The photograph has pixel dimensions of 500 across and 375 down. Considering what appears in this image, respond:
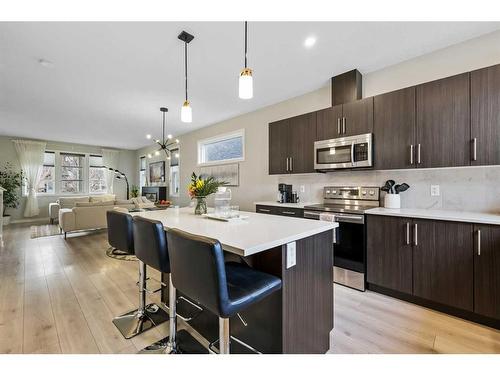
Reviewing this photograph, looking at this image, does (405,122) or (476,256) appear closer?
(476,256)

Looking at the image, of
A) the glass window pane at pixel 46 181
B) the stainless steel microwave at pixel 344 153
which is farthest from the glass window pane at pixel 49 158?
the stainless steel microwave at pixel 344 153

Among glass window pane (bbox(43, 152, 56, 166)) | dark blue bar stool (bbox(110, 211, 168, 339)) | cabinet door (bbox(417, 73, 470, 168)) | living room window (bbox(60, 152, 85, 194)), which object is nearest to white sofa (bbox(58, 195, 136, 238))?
living room window (bbox(60, 152, 85, 194))

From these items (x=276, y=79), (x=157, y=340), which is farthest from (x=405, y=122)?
(x=157, y=340)

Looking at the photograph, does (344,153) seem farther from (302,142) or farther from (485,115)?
(485,115)

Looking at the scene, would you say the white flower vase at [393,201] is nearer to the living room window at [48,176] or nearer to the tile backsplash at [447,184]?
the tile backsplash at [447,184]

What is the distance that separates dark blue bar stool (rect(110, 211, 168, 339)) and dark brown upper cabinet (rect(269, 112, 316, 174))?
2355 millimetres

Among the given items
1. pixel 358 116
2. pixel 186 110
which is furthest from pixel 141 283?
pixel 358 116

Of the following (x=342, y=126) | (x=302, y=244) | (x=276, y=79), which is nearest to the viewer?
(x=302, y=244)

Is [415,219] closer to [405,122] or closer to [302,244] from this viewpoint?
[405,122]

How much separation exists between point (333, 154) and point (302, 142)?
0.53m

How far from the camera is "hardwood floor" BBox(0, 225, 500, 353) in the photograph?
5.45ft

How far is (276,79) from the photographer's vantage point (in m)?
3.17

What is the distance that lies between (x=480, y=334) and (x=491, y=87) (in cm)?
204

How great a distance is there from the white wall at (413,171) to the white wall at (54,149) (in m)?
6.93
